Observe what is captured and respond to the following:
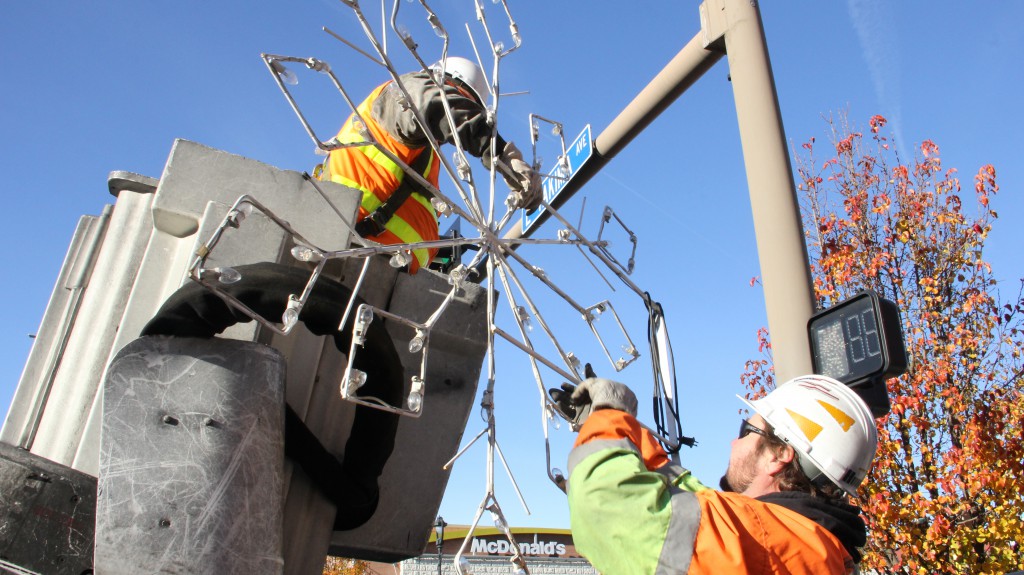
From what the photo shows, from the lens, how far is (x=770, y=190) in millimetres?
3430

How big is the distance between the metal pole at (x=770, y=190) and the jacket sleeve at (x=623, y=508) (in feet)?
3.57

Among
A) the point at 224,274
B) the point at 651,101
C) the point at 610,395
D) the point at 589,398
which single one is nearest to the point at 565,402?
the point at 589,398

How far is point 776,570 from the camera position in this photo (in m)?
2.09

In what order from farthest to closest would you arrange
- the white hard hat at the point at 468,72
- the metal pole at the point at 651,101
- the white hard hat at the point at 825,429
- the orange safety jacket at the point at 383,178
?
the white hard hat at the point at 468,72 < the orange safety jacket at the point at 383,178 < the metal pole at the point at 651,101 < the white hard hat at the point at 825,429

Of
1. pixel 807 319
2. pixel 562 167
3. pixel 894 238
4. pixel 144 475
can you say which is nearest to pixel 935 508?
pixel 894 238

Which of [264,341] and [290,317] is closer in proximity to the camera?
[290,317]

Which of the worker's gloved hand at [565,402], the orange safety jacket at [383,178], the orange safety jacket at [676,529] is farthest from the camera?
the orange safety jacket at [383,178]

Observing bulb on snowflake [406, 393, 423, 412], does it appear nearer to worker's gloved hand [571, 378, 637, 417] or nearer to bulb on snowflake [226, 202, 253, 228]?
worker's gloved hand [571, 378, 637, 417]

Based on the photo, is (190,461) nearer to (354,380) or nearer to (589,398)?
(354,380)

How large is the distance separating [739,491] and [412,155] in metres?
2.35

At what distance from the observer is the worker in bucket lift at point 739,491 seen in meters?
2.12

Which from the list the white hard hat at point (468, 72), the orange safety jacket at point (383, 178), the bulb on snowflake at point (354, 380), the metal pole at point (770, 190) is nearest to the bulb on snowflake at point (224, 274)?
the bulb on snowflake at point (354, 380)

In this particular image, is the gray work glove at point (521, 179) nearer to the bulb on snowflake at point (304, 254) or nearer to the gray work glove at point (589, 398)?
the gray work glove at point (589, 398)

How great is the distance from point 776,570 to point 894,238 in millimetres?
10679
